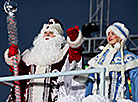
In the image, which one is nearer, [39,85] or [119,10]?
[39,85]

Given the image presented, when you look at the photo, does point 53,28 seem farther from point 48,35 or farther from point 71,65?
point 71,65

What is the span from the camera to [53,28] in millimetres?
2508

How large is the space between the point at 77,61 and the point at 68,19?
2454 mm

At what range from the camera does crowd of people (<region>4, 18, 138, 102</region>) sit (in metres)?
2.05

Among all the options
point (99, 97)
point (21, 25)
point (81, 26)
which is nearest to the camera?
point (99, 97)

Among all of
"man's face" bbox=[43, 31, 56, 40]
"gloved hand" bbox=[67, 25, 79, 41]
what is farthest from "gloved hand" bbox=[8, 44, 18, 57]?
"gloved hand" bbox=[67, 25, 79, 41]

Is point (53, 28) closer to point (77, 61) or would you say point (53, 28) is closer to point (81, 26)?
point (77, 61)

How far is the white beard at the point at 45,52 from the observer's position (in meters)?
2.33

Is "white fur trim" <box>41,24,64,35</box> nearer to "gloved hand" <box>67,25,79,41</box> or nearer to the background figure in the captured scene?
the background figure

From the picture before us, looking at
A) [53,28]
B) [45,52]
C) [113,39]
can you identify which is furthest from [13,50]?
[113,39]

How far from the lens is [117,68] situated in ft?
6.72

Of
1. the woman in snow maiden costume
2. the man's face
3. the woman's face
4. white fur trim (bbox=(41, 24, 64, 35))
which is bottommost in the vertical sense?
the woman in snow maiden costume

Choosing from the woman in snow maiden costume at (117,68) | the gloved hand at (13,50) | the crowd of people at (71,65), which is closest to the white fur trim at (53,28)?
the crowd of people at (71,65)

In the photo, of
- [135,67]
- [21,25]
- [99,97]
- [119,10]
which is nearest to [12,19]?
[99,97]
